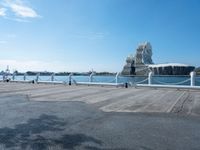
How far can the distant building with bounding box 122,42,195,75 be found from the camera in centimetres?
3399

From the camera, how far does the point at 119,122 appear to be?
579 centimetres

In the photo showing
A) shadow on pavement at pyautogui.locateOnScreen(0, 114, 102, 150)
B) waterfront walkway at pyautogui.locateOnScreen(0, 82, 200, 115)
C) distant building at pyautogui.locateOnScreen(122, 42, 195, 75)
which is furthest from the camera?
distant building at pyautogui.locateOnScreen(122, 42, 195, 75)

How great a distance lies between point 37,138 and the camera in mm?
4445

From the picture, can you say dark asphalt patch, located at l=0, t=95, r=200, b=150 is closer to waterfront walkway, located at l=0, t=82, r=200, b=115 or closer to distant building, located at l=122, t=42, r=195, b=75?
waterfront walkway, located at l=0, t=82, r=200, b=115

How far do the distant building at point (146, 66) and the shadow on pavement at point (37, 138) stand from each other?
2341cm

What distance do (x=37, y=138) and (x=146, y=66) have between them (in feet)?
106

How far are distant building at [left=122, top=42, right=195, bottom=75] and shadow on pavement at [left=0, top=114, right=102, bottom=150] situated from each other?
922 inches

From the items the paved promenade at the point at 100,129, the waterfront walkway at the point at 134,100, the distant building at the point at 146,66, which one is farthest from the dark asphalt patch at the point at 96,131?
the distant building at the point at 146,66

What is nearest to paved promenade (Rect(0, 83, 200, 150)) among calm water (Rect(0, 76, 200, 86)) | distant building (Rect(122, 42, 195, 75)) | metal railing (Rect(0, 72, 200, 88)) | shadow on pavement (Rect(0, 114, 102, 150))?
shadow on pavement (Rect(0, 114, 102, 150))

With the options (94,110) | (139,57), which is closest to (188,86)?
(94,110)

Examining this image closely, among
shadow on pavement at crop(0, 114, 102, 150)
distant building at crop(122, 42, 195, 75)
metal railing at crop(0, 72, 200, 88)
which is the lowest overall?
shadow on pavement at crop(0, 114, 102, 150)

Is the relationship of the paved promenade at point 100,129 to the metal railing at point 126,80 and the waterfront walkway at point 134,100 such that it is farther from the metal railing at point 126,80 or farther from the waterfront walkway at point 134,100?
the metal railing at point 126,80

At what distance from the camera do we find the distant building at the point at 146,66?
112ft

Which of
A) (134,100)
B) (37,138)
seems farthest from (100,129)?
(134,100)
